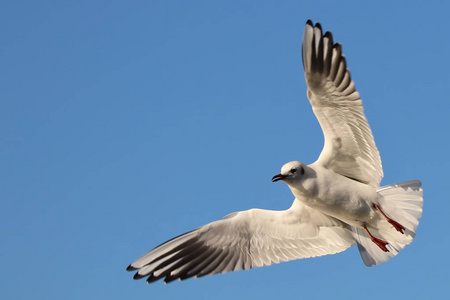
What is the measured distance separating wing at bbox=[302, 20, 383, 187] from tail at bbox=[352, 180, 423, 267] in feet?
1.71

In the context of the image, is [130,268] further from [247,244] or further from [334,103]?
[334,103]

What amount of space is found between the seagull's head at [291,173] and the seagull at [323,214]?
0.04ft

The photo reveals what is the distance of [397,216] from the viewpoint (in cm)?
771

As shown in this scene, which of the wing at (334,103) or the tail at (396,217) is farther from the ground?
the wing at (334,103)

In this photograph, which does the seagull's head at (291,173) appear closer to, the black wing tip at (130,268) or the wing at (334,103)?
the wing at (334,103)

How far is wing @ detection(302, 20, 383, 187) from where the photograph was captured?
23.0ft

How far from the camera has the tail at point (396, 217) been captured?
25.4ft

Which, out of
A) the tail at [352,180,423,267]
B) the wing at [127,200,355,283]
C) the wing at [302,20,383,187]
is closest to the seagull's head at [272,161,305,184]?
the wing at [302,20,383,187]

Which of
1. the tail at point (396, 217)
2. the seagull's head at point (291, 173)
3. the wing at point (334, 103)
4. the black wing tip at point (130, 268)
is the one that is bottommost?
the tail at point (396, 217)

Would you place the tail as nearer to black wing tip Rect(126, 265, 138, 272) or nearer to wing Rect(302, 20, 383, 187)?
wing Rect(302, 20, 383, 187)

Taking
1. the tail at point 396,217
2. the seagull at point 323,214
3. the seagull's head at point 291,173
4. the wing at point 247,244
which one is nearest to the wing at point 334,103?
the seagull at point 323,214

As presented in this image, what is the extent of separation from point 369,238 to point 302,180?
140 centimetres

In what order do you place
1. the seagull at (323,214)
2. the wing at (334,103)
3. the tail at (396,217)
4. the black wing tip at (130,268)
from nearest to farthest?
the wing at (334,103) → the seagull at (323,214) → the black wing tip at (130,268) → the tail at (396,217)

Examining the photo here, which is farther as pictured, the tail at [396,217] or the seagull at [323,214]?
the tail at [396,217]
